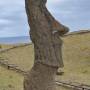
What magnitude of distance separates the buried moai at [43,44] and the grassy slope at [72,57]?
44.0 feet

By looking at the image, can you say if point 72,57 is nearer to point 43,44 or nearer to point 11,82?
point 11,82

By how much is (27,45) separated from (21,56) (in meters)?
6.66

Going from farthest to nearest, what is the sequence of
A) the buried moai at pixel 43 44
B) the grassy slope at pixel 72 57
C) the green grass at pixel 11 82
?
the grassy slope at pixel 72 57
the green grass at pixel 11 82
the buried moai at pixel 43 44

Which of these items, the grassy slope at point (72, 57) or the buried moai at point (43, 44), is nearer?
the buried moai at point (43, 44)

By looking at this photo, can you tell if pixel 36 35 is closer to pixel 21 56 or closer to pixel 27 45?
pixel 21 56

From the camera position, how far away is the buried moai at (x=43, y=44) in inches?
572

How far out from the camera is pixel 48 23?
1477 cm

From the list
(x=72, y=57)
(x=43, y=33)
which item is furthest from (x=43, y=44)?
(x=72, y=57)

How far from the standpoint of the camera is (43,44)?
14.5 m

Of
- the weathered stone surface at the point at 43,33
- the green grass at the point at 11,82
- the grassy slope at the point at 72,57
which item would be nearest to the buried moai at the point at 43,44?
the weathered stone surface at the point at 43,33

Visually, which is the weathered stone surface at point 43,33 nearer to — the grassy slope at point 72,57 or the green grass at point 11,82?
the green grass at point 11,82

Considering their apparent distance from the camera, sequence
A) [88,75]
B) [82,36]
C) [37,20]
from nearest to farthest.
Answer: [37,20]
[88,75]
[82,36]

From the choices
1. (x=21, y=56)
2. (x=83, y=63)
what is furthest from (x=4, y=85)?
(x=21, y=56)

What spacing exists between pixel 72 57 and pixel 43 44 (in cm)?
2485
